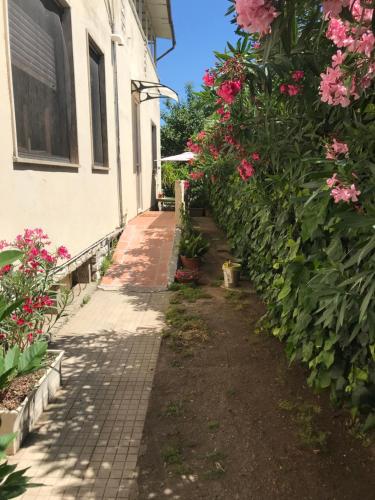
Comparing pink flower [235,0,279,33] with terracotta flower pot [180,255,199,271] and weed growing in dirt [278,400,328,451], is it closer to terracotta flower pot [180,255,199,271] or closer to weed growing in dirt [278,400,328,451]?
weed growing in dirt [278,400,328,451]

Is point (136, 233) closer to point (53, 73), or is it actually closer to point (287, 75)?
point (53, 73)

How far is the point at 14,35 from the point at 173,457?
4.40 metres

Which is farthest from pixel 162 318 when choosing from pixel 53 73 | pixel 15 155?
pixel 53 73

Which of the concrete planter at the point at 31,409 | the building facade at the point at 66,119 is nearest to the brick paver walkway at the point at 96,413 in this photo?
the concrete planter at the point at 31,409

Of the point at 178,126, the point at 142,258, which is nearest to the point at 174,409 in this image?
the point at 142,258

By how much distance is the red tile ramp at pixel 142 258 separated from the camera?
7141 millimetres

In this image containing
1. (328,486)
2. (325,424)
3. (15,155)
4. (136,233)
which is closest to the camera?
(328,486)

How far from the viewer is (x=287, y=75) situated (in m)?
2.68

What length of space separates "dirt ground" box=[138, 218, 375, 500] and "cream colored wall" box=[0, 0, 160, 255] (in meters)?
2.17

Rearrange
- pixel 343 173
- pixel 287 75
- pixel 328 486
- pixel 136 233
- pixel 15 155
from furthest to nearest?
1. pixel 136 233
2. pixel 15 155
3. pixel 287 75
4. pixel 328 486
5. pixel 343 173

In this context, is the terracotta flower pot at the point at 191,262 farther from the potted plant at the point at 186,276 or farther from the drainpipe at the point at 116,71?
the drainpipe at the point at 116,71

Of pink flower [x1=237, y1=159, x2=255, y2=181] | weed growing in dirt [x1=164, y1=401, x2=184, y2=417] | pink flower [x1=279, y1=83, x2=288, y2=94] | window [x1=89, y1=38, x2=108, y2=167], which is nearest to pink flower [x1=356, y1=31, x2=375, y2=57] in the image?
pink flower [x1=279, y1=83, x2=288, y2=94]

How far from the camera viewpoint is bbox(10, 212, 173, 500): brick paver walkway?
2.59 metres

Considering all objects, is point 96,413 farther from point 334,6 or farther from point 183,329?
point 334,6
